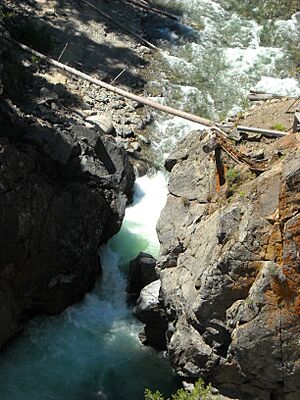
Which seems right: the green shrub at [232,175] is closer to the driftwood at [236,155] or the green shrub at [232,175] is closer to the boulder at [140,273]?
the driftwood at [236,155]

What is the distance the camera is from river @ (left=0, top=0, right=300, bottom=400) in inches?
566

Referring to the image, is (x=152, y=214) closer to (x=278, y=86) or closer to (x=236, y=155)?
(x=236, y=155)

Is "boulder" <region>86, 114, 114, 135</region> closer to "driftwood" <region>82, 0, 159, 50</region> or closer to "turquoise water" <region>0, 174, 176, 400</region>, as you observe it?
"turquoise water" <region>0, 174, 176, 400</region>

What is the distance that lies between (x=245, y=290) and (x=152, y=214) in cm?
830

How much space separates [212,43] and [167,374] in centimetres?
1619

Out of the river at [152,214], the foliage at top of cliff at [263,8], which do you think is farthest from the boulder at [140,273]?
the foliage at top of cliff at [263,8]

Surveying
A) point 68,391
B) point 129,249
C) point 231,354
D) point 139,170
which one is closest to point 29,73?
point 139,170

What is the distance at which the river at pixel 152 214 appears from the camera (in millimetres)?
14383

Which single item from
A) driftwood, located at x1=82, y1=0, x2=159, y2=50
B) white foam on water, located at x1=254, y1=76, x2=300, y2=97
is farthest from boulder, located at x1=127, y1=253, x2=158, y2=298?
driftwood, located at x1=82, y1=0, x2=159, y2=50

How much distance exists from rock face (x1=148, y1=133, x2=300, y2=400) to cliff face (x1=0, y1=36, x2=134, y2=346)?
3937 millimetres

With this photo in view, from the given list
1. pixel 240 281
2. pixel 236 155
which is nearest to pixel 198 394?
pixel 240 281

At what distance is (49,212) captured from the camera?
15727 millimetres

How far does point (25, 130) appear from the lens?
16484 millimetres

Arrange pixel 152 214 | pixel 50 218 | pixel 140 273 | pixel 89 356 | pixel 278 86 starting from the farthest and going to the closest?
pixel 278 86, pixel 152 214, pixel 140 273, pixel 50 218, pixel 89 356
